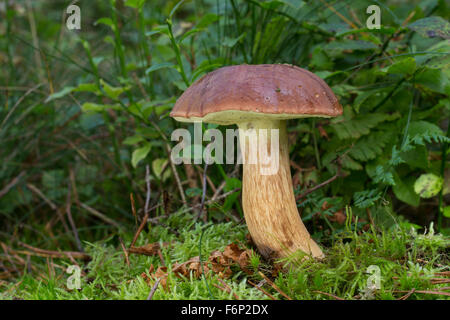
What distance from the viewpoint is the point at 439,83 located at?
5.30 feet

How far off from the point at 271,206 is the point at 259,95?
0.50m

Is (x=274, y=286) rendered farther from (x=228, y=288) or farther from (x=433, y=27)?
(x=433, y=27)

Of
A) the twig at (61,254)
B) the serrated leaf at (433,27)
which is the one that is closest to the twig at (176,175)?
the twig at (61,254)

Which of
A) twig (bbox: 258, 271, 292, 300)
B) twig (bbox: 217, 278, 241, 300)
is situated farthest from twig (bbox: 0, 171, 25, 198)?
twig (bbox: 258, 271, 292, 300)

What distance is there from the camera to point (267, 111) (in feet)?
3.82

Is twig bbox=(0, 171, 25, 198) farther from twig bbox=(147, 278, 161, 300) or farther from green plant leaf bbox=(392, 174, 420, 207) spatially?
green plant leaf bbox=(392, 174, 420, 207)

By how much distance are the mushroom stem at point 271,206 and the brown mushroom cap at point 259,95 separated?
15 centimetres

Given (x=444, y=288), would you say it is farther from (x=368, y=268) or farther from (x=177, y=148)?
(x=177, y=148)

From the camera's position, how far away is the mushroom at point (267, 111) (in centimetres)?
119

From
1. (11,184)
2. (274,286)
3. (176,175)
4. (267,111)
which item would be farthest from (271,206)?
(11,184)

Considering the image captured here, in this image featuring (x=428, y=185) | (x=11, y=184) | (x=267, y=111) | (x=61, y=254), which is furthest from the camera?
(x=11, y=184)

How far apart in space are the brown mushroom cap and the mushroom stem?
15 centimetres
